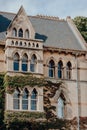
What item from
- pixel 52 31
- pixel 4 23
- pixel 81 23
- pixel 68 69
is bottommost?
pixel 68 69

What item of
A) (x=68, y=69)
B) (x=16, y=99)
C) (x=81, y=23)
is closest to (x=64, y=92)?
(x=68, y=69)

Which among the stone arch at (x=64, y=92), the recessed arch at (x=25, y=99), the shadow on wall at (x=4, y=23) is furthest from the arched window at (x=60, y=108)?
the shadow on wall at (x=4, y=23)

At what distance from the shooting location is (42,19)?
51125mm

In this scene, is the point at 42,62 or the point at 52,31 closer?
the point at 42,62

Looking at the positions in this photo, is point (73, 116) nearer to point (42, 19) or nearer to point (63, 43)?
point (63, 43)

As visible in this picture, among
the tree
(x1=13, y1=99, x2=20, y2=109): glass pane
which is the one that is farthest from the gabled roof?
the tree

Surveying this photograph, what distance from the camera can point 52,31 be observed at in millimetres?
49938

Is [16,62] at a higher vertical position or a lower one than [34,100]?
higher

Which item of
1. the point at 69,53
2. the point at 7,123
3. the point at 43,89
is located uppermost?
the point at 69,53

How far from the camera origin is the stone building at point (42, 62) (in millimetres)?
43531

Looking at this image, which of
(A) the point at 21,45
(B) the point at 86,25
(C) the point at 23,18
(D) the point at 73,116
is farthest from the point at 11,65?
(B) the point at 86,25

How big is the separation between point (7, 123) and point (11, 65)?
5.49 meters

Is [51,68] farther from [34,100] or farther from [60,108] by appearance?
[34,100]

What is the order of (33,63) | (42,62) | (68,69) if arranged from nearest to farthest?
(33,63), (42,62), (68,69)
